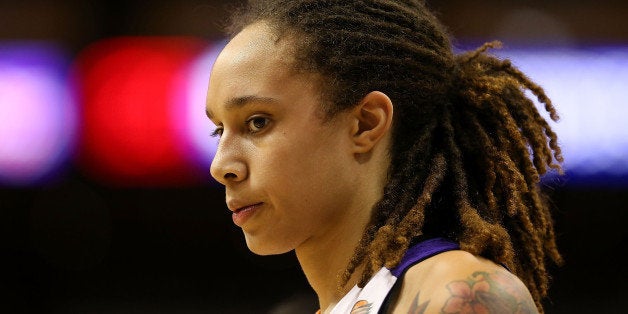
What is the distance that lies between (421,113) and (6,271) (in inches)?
125

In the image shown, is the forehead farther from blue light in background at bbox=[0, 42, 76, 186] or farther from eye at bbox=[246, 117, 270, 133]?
blue light in background at bbox=[0, 42, 76, 186]

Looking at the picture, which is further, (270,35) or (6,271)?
(6,271)

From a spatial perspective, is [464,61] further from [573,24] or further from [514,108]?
[573,24]

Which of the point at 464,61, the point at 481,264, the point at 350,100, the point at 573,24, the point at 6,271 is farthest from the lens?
the point at 6,271

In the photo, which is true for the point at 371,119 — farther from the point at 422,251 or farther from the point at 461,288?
the point at 461,288

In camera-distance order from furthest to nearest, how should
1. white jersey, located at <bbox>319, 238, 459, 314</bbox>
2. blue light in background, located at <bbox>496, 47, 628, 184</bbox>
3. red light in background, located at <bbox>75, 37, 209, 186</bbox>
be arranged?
red light in background, located at <bbox>75, 37, 209, 186</bbox>
blue light in background, located at <bbox>496, 47, 628, 184</bbox>
white jersey, located at <bbox>319, 238, 459, 314</bbox>

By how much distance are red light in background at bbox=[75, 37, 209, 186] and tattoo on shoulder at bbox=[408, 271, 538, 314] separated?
276 centimetres

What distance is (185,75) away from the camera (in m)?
4.53

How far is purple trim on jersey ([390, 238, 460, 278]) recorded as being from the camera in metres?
2.09

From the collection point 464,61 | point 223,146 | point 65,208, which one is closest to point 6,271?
point 65,208

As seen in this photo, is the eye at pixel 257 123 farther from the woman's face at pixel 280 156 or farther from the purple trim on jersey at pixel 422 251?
the purple trim on jersey at pixel 422 251

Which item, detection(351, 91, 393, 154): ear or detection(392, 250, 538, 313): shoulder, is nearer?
detection(392, 250, 538, 313): shoulder

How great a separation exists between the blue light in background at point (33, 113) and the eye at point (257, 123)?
2496 millimetres

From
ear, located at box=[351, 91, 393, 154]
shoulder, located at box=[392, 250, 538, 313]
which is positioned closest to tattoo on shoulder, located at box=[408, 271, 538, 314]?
shoulder, located at box=[392, 250, 538, 313]
